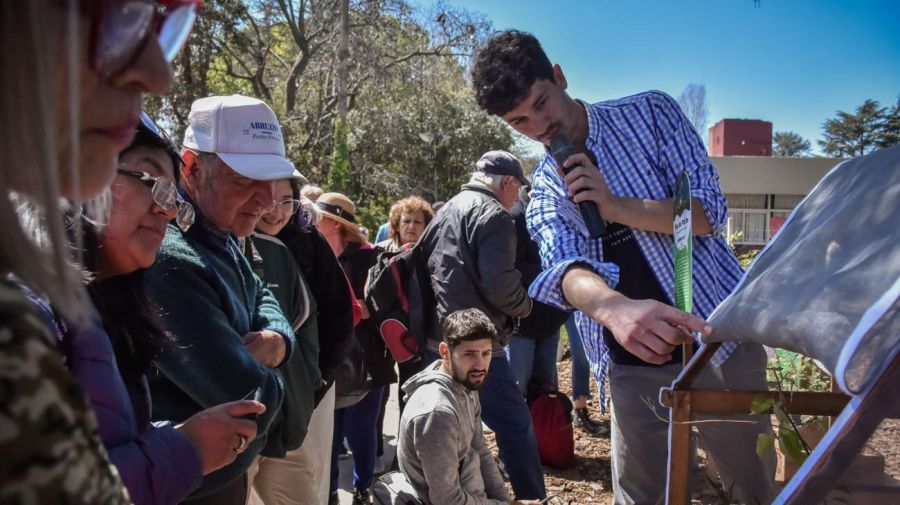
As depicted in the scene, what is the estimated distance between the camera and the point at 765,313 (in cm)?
135

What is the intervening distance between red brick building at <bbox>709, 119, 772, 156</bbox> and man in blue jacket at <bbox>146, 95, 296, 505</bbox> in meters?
42.3

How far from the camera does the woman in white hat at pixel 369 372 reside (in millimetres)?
4434

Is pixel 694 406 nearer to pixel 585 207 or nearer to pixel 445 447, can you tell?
pixel 585 207

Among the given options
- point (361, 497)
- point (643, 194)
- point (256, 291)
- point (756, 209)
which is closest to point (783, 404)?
point (643, 194)

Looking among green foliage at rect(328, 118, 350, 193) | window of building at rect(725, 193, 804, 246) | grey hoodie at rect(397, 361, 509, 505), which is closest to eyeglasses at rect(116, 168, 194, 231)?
grey hoodie at rect(397, 361, 509, 505)

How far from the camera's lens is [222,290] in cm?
202

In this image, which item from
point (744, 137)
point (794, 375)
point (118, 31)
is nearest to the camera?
point (118, 31)

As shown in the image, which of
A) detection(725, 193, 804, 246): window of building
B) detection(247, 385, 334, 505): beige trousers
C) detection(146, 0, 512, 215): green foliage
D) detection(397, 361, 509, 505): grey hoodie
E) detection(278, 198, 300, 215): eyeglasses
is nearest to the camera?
detection(247, 385, 334, 505): beige trousers

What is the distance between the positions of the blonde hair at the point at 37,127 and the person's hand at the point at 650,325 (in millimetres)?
1333

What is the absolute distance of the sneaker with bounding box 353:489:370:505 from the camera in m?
4.38

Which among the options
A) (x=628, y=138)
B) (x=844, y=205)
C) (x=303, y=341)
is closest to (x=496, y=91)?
(x=628, y=138)

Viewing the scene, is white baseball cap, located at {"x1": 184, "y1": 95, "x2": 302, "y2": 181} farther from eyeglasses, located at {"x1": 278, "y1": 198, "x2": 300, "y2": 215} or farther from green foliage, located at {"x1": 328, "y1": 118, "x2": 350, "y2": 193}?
green foliage, located at {"x1": 328, "y1": 118, "x2": 350, "y2": 193}

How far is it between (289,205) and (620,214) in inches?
64.0

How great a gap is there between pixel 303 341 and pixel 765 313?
2070 mm
